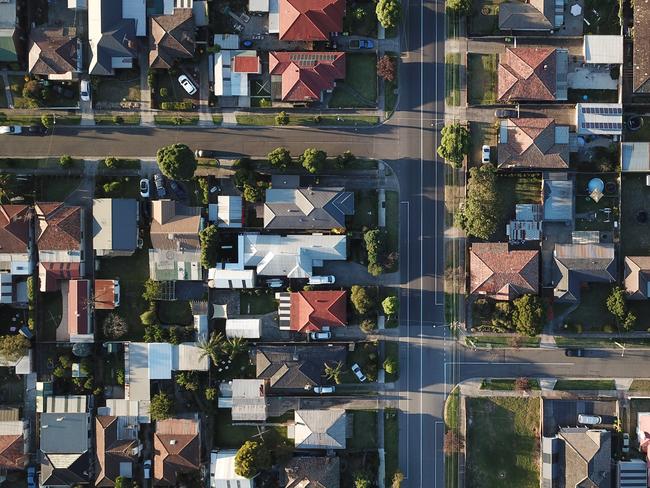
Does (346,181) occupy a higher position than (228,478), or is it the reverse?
(346,181)

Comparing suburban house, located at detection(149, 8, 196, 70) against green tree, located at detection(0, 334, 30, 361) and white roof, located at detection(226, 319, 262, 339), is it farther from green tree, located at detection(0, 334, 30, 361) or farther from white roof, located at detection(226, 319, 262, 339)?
green tree, located at detection(0, 334, 30, 361)

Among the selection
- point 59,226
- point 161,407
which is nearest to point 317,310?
point 161,407

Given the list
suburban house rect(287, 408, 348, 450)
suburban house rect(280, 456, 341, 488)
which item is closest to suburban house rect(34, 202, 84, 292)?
suburban house rect(287, 408, 348, 450)

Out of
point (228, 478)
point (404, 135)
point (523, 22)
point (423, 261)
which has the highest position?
point (523, 22)

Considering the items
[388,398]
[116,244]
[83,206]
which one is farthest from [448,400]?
[83,206]

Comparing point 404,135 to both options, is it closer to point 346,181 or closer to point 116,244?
point 346,181

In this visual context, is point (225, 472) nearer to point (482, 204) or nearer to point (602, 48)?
point (482, 204)
